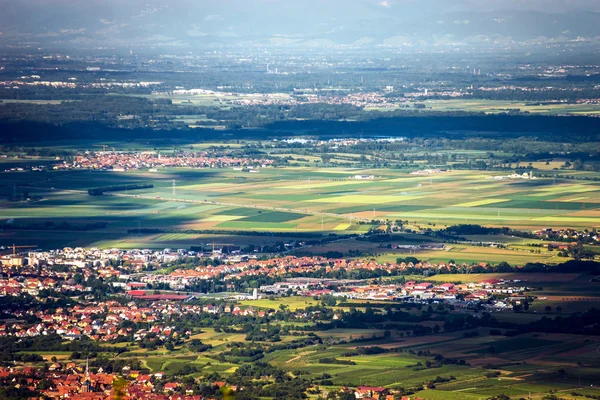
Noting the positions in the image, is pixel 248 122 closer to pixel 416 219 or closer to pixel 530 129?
pixel 530 129

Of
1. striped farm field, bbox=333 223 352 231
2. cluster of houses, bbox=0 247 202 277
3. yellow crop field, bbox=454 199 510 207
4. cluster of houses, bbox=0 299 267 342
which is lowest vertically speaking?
yellow crop field, bbox=454 199 510 207

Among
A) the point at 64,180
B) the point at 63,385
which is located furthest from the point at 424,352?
the point at 64,180

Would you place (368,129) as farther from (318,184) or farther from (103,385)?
(103,385)

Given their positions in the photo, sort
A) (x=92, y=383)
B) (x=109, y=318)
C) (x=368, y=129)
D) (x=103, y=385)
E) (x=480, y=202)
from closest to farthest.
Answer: (x=92, y=383) < (x=103, y=385) < (x=109, y=318) < (x=480, y=202) < (x=368, y=129)

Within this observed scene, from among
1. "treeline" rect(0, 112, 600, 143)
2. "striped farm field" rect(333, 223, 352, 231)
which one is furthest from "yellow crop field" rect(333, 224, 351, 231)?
"treeline" rect(0, 112, 600, 143)

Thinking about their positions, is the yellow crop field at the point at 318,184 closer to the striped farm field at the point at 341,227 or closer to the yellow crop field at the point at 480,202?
the yellow crop field at the point at 480,202

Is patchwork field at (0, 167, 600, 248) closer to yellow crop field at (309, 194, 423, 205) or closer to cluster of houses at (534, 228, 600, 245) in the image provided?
yellow crop field at (309, 194, 423, 205)

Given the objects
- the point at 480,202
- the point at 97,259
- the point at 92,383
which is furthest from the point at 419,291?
the point at 480,202

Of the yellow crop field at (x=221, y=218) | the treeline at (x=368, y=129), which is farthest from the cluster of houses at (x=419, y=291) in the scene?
the treeline at (x=368, y=129)
